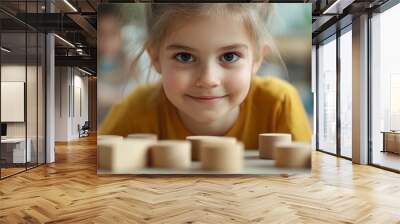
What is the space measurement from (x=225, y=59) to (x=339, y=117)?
581 centimetres

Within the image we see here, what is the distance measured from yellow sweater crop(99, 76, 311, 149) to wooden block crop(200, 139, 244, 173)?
0.41 feet

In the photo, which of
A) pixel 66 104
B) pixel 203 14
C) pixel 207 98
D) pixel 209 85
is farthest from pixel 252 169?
pixel 66 104

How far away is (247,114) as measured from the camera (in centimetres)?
465

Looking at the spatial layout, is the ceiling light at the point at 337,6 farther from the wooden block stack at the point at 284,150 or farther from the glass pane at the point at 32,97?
the glass pane at the point at 32,97

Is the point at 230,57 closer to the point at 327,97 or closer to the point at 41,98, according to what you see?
the point at 41,98

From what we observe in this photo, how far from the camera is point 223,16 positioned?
4152mm

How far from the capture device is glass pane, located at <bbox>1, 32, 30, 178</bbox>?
6186 mm

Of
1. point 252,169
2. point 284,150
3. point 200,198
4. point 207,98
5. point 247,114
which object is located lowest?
point 200,198

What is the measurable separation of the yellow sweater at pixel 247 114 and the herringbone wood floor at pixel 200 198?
761 mm

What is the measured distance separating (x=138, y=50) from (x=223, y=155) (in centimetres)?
163

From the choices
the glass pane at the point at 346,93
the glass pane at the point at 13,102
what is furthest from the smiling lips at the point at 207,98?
the glass pane at the point at 346,93

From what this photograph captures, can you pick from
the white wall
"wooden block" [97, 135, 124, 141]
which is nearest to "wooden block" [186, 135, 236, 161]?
"wooden block" [97, 135, 124, 141]

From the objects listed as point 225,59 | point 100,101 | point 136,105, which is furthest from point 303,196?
point 100,101

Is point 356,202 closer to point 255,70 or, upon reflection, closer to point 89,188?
point 255,70
